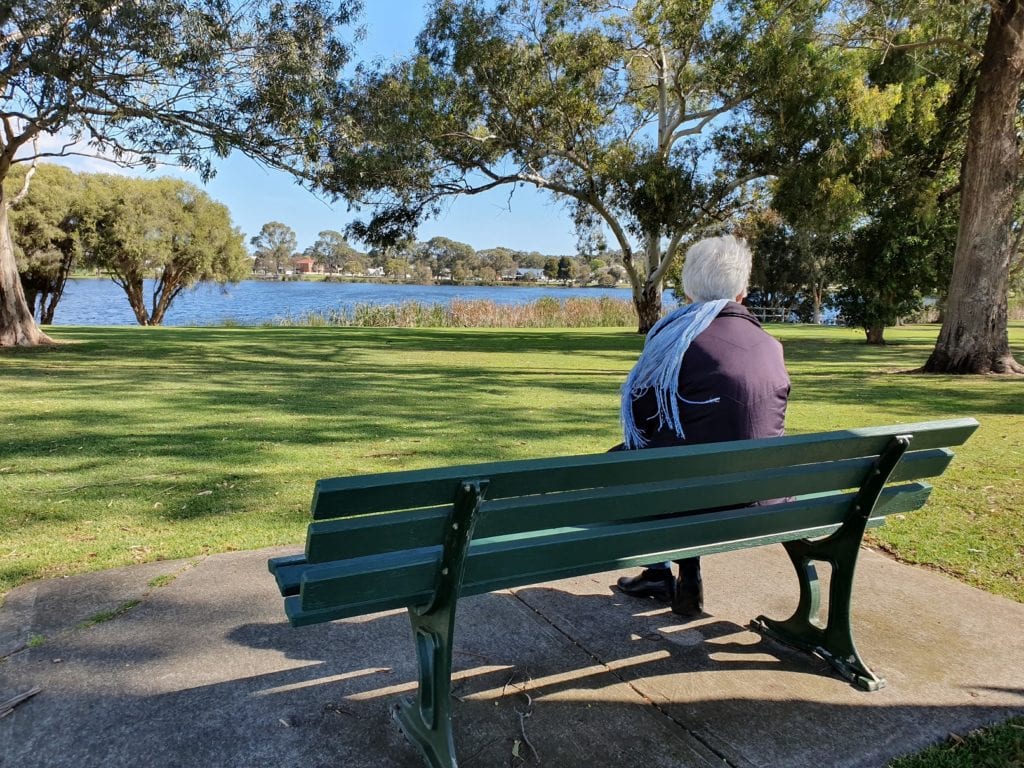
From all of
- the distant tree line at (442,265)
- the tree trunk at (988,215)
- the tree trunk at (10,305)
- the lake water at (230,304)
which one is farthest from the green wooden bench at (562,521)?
the distant tree line at (442,265)

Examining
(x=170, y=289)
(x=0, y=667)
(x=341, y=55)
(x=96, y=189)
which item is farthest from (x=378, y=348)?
(x=170, y=289)

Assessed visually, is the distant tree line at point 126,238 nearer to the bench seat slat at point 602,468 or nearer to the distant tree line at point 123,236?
the distant tree line at point 123,236

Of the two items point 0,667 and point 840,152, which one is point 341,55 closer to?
point 840,152

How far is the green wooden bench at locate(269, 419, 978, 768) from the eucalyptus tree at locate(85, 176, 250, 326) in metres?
34.5

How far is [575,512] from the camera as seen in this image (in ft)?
6.84

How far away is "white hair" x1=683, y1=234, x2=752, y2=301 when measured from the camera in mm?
2951

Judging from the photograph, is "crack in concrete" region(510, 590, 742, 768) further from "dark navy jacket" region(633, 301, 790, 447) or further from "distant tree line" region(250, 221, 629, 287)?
"distant tree line" region(250, 221, 629, 287)

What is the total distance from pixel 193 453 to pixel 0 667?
3.46 metres

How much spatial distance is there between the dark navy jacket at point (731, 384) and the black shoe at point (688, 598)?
809 millimetres

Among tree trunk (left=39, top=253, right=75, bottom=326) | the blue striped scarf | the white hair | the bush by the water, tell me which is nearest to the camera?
the blue striped scarf

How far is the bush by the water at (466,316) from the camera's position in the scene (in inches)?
1194

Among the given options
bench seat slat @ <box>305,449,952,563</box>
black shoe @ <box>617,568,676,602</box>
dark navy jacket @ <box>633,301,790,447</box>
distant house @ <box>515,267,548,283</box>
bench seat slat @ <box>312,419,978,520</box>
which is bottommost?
black shoe @ <box>617,568,676,602</box>

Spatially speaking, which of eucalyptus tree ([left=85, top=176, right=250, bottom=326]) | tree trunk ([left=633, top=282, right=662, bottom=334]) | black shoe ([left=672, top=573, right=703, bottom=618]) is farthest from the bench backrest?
eucalyptus tree ([left=85, top=176, right=250, bottom=326])

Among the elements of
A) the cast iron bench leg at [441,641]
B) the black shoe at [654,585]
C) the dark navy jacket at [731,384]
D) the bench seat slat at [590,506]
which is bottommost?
the black shoe at [654,585]
